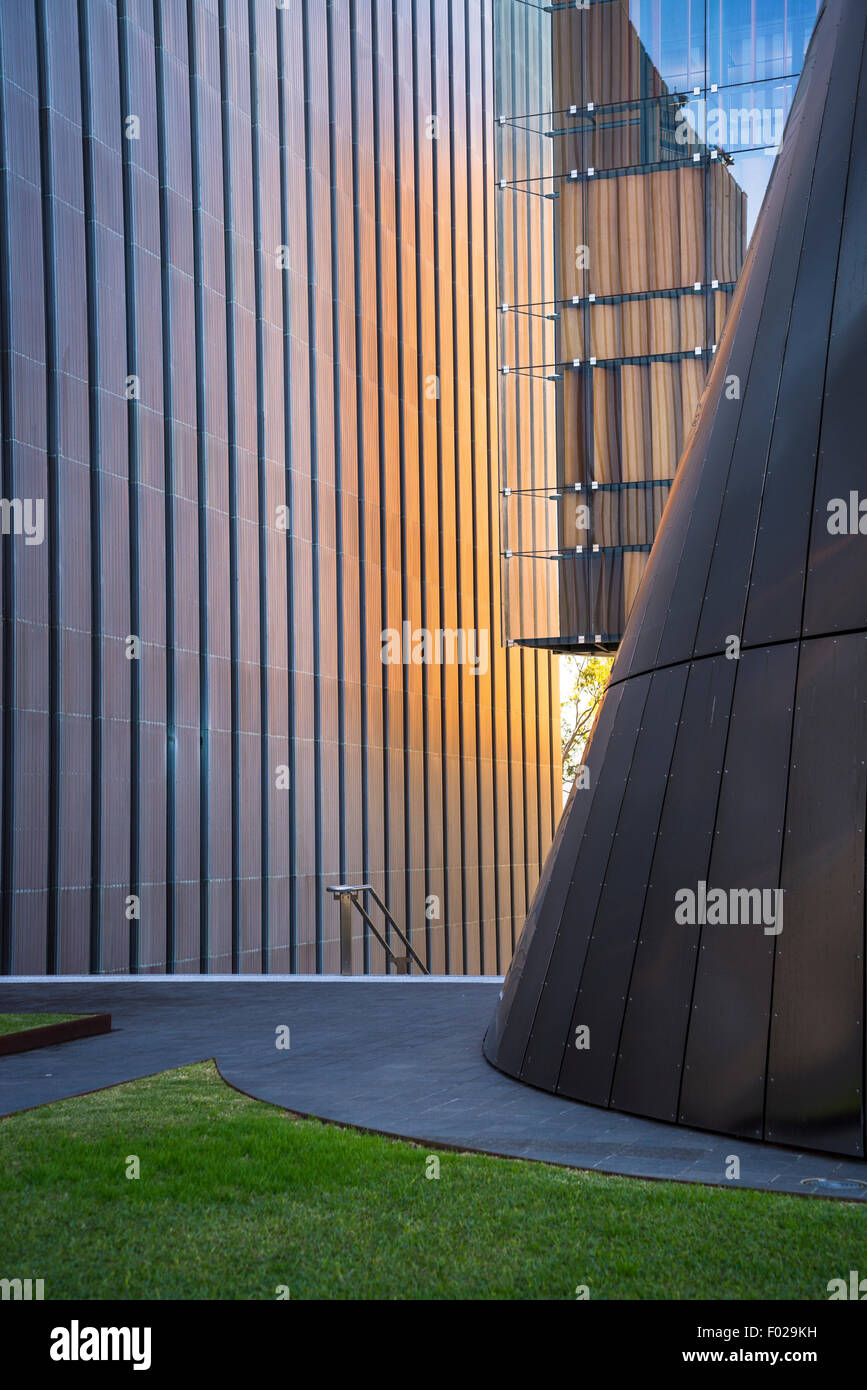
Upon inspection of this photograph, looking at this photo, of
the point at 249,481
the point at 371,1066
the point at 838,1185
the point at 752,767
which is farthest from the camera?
the point at 249,481

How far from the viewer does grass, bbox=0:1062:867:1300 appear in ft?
17.4

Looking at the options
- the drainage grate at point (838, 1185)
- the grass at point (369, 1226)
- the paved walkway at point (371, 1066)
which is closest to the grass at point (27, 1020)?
the paved walkway at point (371, 1066)

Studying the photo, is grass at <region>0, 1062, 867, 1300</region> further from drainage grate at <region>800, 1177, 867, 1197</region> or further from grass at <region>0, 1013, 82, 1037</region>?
grass at <region>0, 1013, 82, 1037</region>

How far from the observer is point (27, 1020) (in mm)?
12836

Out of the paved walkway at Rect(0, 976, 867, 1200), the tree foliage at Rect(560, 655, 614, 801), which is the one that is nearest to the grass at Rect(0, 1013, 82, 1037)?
the paved walkway at Rect(0, 976, 867, 1200)

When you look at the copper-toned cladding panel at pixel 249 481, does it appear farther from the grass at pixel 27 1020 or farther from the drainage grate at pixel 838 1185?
the drainage grate at pixel 838 1185

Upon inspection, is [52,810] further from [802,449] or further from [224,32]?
[224,32]

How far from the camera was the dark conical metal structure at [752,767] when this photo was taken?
25.2 feet

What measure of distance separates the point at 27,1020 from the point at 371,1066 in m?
4.15

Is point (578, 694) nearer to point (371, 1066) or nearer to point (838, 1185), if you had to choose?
point (371, 1066)

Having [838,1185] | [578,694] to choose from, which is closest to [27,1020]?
[838,1185]

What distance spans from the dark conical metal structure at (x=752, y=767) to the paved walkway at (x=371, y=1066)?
1.06ft

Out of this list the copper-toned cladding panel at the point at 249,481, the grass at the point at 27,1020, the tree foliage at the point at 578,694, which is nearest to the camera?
the grass at the point at 27,1020

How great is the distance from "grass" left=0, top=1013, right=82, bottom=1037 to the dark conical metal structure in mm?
4687
